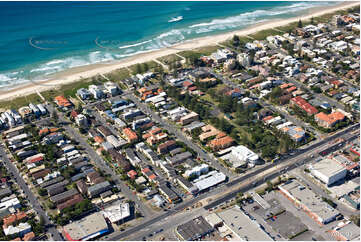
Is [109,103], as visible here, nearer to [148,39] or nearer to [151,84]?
[151,84]

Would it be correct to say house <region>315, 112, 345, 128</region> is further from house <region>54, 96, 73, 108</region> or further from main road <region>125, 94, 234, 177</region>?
house <region>54, 96, 73, 108</region>

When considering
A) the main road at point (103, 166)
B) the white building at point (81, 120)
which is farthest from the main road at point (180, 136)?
the main road at point (103, 166)

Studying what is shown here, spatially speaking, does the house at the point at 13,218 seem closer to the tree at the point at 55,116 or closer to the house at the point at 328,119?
the tree at the point at 55,116

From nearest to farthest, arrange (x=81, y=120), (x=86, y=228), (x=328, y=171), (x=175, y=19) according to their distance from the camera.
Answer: (x=86, y=228) < (x=328, y=171) < (x=81, y=120) < (x=175, y=19)

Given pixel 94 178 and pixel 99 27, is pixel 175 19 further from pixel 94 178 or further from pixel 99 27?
pixel 94 178

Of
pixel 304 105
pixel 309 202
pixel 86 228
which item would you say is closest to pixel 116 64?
pixel 304 105
